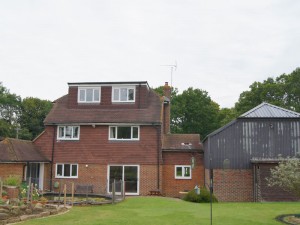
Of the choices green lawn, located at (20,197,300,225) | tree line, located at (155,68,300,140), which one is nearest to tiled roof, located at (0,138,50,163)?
green lawn, located at (20,197,300,225)

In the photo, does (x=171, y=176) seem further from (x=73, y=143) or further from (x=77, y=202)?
(x=77, y=202)

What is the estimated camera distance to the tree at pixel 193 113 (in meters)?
59.6

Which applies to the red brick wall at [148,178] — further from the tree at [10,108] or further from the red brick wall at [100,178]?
the tree at [10,108]

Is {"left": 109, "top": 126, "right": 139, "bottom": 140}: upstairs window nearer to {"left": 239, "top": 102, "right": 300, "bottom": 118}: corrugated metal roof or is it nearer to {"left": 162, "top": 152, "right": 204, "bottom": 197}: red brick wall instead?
{"left": 162, "top": 152, "right": 204, "bottom": 197}: red brick wall

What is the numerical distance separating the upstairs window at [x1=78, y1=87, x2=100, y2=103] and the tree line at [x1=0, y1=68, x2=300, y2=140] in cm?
2414

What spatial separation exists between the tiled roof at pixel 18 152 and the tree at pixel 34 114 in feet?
116

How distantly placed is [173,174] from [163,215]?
1331cm

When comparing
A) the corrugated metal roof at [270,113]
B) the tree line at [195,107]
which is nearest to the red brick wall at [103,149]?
the corrugated metal roof at [270,113]

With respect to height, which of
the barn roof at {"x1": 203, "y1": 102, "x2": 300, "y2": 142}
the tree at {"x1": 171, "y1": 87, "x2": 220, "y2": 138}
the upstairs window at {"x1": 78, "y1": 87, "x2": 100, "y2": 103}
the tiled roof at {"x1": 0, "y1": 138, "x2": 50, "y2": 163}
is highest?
the tree at {"x1": 171, "y1": 87, "x2": 220, "y2": 138}

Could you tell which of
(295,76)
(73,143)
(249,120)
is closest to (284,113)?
(249,120)

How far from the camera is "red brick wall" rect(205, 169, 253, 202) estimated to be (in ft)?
86.8

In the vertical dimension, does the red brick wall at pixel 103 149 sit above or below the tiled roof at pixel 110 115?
below

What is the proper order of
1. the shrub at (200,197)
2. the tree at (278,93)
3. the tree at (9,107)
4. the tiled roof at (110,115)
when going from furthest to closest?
1. the tree at (9,107)
2. the tree at (278,93)
3. the tiled roof at (110,115)
4. the shrub at (200,197)

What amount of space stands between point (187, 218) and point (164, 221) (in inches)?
51.0
